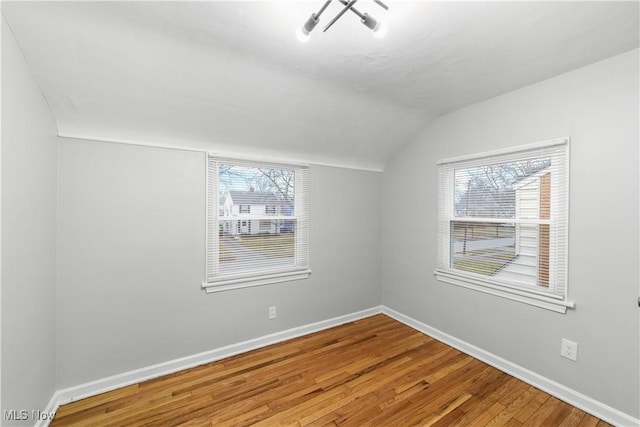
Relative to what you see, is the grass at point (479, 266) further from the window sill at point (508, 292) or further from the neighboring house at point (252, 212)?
the neighboring house at point (252, 212)

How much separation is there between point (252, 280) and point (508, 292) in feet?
7.73

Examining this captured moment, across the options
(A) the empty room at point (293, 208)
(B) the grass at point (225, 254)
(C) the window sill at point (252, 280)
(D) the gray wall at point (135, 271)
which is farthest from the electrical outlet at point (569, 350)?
(B) the grass at point (225, 254)

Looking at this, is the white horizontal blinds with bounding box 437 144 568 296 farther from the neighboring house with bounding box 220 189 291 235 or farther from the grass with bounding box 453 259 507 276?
the neighboring house with bounding box 220 189 291 235

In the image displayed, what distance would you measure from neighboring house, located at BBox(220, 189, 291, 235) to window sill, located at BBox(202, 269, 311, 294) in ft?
1.48

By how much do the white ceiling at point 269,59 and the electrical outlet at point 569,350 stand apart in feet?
6.64

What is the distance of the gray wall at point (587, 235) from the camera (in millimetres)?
1745

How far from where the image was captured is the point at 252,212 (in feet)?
9.00

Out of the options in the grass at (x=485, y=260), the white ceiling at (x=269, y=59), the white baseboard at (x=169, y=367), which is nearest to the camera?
the white ceiling at (x=269, y=59)

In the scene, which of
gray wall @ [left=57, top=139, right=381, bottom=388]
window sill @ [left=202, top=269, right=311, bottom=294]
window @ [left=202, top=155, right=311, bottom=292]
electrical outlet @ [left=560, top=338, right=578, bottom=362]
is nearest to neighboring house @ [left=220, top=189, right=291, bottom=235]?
window @ [left=202, top=155, right=311, bottom=292]

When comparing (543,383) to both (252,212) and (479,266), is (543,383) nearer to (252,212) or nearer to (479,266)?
(479,266)

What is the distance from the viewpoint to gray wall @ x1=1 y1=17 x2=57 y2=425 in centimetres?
127

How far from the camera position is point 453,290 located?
278cm

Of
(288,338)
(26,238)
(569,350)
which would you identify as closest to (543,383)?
(569,350)

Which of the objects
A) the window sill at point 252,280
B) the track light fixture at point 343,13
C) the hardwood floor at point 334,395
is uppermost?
the track light fixture at point 343,13
